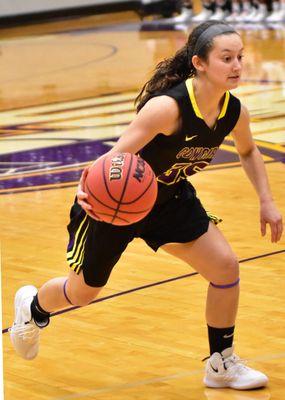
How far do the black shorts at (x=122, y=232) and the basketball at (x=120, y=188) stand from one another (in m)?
0.27

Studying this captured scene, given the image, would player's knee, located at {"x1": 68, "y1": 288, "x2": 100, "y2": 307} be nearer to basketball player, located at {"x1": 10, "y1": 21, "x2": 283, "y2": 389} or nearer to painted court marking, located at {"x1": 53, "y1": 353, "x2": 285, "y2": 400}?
basketball player, located at {"x1": 10, "y1": 21, "x2": 283, "y2": 389}

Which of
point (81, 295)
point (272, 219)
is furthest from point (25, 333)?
point (272, 219)

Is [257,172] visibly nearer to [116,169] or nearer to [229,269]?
[229,269]

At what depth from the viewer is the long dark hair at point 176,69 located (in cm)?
424

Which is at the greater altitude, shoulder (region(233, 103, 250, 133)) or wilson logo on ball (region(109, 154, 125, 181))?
wilson logo on ball (region(109, 154, 125, 181))

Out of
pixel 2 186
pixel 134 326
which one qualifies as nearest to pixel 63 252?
pixel 134 326

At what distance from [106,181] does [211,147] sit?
1.91 ft

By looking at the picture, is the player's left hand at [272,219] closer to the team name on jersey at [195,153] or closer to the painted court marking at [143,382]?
the team name on jersey at [195,153]

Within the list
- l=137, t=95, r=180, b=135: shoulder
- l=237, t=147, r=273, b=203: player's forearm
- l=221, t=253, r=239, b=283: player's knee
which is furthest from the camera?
l=237, t=147, r=273, b=203: player's forearm

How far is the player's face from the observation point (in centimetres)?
409

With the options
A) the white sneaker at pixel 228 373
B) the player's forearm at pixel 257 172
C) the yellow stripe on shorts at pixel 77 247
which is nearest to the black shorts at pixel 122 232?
the yellow stripe on shorts at pixel 77 247

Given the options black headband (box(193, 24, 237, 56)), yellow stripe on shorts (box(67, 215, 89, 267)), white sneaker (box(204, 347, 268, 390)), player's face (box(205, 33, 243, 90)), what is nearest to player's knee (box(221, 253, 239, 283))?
white sneaker (box(204, 347, 268, 390))

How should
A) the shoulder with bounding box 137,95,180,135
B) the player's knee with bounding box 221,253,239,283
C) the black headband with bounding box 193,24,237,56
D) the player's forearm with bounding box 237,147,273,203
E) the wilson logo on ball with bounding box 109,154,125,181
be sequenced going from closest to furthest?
1. the wilson logo on ball with bounding box 109,154,125,181
2. the shoulder with bounding box 137,95,180,135
3. the black headband with bounding box 193,24,237,56
4. the player's knee with bounding box 221,253,239,283
5. the player's forearm with bounding box 237,147,273,203

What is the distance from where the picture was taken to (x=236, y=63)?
410cm
